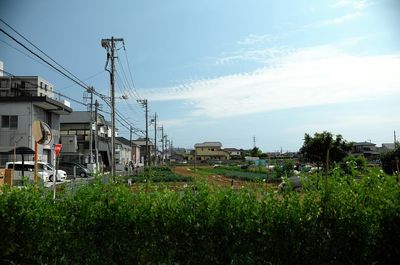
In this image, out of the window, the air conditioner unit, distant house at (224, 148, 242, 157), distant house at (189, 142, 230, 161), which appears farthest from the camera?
distant house at (224, 148, 242, 157)

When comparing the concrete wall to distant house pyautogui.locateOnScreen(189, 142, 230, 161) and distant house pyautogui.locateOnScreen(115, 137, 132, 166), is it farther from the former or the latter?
distant house pyautogui.locateOnScreen(189, 142, 230, 161)

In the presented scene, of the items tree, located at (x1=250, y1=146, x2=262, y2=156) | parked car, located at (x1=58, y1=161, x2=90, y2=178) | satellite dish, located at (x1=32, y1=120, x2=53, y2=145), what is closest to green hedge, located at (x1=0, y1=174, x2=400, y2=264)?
satellite dish, located at (x1=32, y1=120, x2=53, y2=145)

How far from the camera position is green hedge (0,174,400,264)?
5.49 m

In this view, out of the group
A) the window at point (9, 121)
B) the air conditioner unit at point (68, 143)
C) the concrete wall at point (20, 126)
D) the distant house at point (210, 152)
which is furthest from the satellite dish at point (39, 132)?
the distant house at point (210, 152)

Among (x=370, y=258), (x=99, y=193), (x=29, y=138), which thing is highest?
(x=29, y=138)

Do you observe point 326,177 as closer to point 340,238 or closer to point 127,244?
point 340,238

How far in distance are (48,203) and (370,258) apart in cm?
455

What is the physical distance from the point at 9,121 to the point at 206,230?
41.3 m

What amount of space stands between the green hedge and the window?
3941 centimetres

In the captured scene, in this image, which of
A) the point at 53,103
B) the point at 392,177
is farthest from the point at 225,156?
the point at 392,177

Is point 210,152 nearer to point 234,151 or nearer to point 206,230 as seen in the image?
point 234,151

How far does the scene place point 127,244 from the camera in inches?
217

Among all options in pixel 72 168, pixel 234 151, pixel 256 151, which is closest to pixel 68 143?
pixel 72 168

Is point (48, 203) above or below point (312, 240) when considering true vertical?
above
